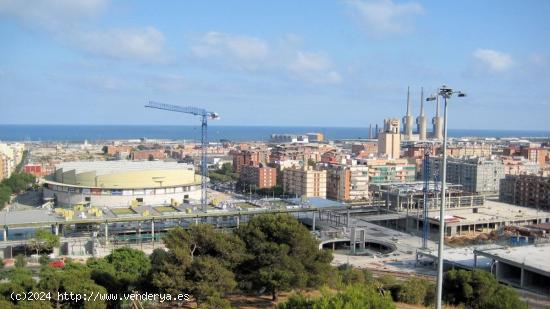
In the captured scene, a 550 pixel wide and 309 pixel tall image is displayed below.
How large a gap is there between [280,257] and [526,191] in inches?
1220

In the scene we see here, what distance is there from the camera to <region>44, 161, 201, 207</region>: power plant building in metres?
32.2

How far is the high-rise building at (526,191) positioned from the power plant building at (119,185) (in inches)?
881

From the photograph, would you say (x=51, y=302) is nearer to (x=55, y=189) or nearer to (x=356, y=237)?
(x=356, y=237)

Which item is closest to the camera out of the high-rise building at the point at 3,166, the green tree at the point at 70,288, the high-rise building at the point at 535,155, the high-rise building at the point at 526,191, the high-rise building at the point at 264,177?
the green tree at the point at 70,288

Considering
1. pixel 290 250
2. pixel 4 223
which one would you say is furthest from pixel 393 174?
pixel 290 250

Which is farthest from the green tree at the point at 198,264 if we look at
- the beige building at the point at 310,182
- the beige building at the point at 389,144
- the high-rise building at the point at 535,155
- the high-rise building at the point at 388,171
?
the high-rise building at the point at 535,155

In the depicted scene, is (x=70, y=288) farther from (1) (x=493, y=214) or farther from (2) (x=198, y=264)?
(1) (x=493, y=214)

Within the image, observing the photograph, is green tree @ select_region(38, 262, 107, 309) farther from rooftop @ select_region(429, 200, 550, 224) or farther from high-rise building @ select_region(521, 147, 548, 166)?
high-rise building @ select_region(521, 147, 548, 166)

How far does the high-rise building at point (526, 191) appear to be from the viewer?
3609cm

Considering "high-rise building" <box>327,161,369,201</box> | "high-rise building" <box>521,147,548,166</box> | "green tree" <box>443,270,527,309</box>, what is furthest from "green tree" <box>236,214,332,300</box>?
"high-rise building" <box>521,147,548,166</box>

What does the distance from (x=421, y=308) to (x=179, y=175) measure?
24.1 meters

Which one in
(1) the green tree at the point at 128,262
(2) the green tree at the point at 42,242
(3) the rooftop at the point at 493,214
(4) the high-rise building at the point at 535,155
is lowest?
(2) the green tree at the point at 42,242

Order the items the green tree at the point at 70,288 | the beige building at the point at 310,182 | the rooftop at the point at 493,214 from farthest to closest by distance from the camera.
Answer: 1. the beige building at the point at 310,182
2. the rooftop at the point at 493,214
3. the green tree at the point at 70,288

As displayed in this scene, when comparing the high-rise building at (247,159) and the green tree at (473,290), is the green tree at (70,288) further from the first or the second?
the high-rise building at (247,159)
